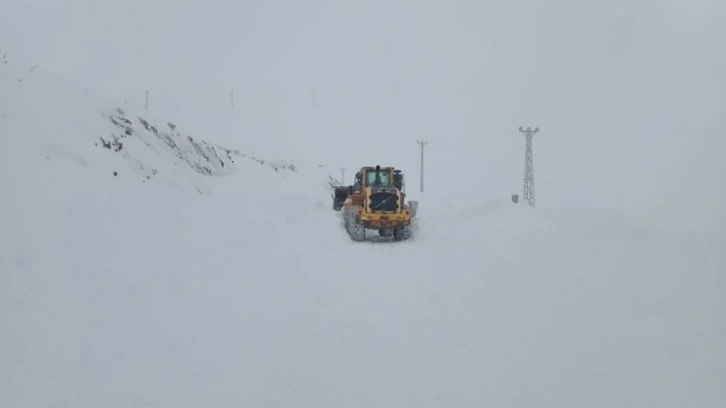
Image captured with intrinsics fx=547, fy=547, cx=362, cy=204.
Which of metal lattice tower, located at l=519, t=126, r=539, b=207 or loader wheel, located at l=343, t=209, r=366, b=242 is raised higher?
metal lattice tower, located at l=519, t=126, r=539, b=207

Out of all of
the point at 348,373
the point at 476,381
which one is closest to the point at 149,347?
the point at 348,373

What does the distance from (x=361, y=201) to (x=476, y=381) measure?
46.2ft

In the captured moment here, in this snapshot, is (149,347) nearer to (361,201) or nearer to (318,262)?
(318,262)

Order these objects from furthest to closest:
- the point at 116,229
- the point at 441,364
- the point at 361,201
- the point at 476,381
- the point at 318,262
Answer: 1. the point at 361,201
2. the point at 318,262
3. the point at 116,229
4. the point at 441,364
5. the point at 476,381

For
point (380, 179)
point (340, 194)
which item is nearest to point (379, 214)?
point (380, 179)

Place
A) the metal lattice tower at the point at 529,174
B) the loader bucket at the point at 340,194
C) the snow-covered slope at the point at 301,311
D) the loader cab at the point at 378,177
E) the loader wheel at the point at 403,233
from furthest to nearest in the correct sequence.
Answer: the metal lattice tower at the point at 529,174, the loader bucket at the point at 340,194, the loader cab at the point at 378,177, the loader wheel at the point at 403,233, the snow-covered slope at the point at 301,311

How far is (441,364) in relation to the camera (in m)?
6.82

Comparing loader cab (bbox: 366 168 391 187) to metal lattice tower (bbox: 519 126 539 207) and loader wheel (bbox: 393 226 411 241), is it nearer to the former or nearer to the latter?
loader wheel (bbox: 393 226 411 241)

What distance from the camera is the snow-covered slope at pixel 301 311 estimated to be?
5938 mm

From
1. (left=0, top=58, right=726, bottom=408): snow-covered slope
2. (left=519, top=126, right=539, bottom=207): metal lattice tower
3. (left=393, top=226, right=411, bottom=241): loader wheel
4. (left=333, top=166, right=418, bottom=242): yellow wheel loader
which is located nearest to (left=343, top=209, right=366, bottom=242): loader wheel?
(left=333, top=166, right=418, bottom=242): yellow wheel loader

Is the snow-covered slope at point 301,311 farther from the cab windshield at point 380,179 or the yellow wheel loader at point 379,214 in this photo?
the cab windshield at point 380,179

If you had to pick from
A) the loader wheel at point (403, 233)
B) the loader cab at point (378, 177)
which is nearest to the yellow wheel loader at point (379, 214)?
the loader wheel at point (403, 233)

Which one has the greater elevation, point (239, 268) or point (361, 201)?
point (361, 201)

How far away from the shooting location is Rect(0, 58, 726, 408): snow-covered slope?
234 inches
